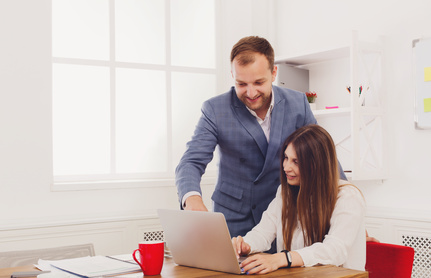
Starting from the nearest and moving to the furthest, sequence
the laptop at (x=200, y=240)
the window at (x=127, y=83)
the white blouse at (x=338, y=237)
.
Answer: the laptop at (x=200, y=240), the white blouse at (x=338, y=237), the window at (x=127, y=83)

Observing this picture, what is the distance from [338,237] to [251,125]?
0.66 meters

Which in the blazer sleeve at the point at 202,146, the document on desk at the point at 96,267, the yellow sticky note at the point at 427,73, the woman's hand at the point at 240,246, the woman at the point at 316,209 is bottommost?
the document on desk at the point at 96,267

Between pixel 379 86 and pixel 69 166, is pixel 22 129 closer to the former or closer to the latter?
pixel 69 166

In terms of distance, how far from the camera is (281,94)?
2236 millimetres

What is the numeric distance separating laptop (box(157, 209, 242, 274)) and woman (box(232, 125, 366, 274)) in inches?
8.6

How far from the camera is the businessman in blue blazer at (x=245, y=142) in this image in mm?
2090

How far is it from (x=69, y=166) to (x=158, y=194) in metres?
0.59

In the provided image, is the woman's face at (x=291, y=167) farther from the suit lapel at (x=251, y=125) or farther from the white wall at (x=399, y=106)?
the white wall at (x=399, y=106)

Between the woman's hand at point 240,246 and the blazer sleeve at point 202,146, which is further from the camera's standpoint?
the blazer sleeve at point 202,146

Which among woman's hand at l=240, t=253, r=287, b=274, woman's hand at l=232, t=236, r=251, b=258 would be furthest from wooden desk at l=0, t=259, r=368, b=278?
woman's hand at l=232, t=236, r=251, b=258

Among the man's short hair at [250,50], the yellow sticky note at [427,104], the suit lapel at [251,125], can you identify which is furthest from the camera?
the yellow sticky note at [427,104]

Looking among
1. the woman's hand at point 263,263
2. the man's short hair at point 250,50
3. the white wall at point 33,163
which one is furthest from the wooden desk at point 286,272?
the white wall at point 33,163

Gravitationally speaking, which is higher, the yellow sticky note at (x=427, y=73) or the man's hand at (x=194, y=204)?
the yellow sticky note at (x=427, y=73)

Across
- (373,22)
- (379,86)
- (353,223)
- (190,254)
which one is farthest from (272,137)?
(373,22)
